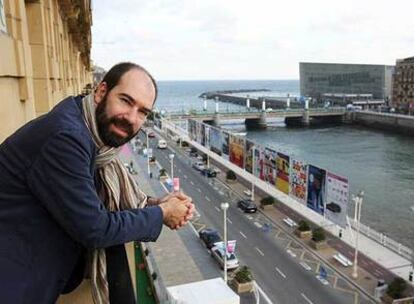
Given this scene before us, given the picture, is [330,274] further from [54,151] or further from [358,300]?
[54,151]

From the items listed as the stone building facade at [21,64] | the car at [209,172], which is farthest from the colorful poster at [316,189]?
the stone building facade at [21,64]

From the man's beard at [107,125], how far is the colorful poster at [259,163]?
121ft

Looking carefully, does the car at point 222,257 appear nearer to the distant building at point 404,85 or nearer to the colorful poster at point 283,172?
the colorful poster at point 283,172

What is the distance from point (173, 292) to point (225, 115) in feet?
310

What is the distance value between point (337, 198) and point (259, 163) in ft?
40.1

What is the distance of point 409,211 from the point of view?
4103 centimetres

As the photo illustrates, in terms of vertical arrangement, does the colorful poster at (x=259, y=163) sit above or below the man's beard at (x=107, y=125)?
below

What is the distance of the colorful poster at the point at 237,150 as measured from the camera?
44.7 meters

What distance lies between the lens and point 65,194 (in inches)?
95.9

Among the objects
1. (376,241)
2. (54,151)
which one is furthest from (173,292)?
(376,241)

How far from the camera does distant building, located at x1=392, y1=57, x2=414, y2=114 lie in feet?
359

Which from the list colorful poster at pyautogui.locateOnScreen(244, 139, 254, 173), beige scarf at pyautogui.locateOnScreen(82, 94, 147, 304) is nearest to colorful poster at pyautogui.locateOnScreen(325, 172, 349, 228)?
colorful poster at pyautogui.locateOnScreen(244, 139, 254, 173)

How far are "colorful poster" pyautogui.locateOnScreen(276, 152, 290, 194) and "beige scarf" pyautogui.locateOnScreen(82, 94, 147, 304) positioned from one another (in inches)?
1276

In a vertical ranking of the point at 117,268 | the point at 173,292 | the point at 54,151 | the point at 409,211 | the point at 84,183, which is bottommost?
the point at 409,211
